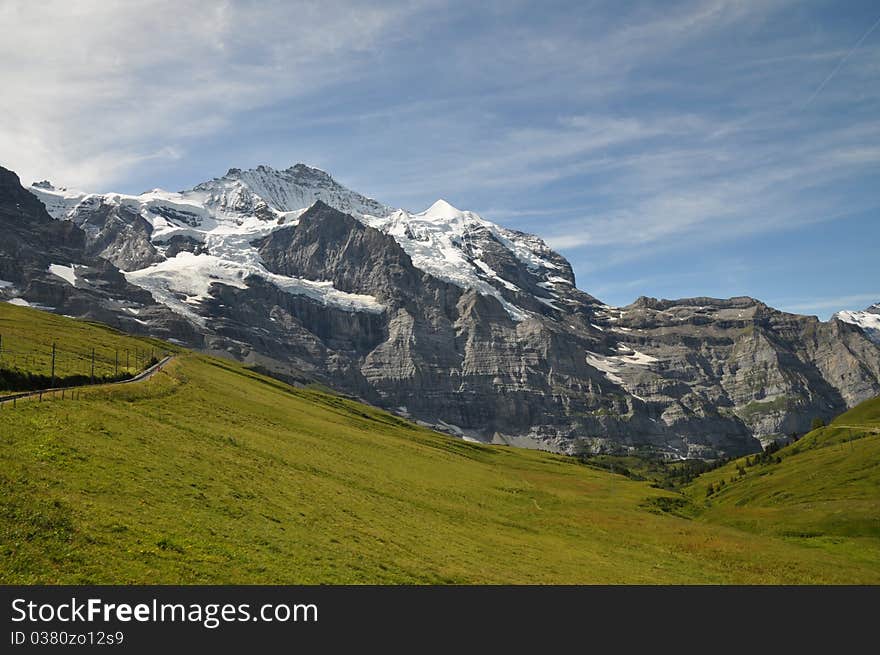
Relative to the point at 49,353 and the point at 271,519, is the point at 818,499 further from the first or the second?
the point at 49,353

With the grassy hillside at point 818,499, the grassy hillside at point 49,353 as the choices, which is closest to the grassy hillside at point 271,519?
the grassy hillside at point 818,499

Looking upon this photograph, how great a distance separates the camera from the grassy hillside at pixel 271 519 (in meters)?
27.5

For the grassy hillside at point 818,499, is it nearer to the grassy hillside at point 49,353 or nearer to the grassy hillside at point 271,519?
the grassy hillside at point 271,519

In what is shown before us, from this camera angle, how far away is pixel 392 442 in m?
111

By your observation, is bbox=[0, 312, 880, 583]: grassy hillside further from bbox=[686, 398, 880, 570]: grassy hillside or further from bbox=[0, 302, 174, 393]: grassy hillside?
bbox=[0, 302, 174, 393]: grassy hillside

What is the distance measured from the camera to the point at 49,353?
277 ft

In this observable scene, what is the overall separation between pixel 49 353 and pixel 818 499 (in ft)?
370

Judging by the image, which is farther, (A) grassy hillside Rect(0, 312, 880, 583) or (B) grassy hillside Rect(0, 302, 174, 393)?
(B) grassy hillside Rect(0, 302, 174, 393)

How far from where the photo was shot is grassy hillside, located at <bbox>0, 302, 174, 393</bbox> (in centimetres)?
6706

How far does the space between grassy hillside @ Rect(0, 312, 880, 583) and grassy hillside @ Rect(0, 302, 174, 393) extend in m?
7.85

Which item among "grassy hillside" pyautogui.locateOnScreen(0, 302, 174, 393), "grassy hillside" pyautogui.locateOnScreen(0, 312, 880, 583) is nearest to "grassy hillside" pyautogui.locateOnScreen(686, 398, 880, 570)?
"grassy hillside" pyautogui.locateOnScreen(0, 312, 880, 583)
